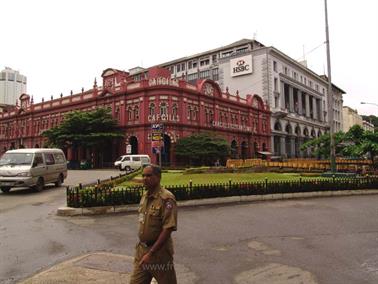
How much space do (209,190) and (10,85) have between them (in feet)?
348

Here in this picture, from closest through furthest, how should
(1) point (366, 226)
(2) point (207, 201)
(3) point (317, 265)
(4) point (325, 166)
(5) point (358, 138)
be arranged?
(3) point (317, 265) → (1) point (366, 226) → (2) point (207, 201) → (5) point (358, 138) → (4) point (325, 166)

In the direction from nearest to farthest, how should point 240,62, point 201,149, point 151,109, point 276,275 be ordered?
point 276,275
point 201,149
point 151,109
point 240,62

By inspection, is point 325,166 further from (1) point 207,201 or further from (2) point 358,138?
(1) point 207,201

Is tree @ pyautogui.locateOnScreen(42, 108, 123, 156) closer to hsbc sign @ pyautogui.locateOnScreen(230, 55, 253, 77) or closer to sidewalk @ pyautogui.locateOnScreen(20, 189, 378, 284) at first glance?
hsbc sign @ pyautogui.locateOnScreen(230, 55, 253, 77)

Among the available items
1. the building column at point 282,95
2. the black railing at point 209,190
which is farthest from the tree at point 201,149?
the building column at point 282,95

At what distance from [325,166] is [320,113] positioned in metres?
55.3

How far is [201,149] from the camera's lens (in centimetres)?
3975

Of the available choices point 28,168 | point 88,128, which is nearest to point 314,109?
point 88,128

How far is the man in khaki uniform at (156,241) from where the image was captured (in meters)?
3.53

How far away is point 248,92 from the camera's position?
60.6 meters

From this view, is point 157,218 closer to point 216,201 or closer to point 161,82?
point 216,201

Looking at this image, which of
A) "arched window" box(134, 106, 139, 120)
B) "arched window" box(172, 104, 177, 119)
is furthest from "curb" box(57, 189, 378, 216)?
"arched window" box(134, 106, 139, 120)

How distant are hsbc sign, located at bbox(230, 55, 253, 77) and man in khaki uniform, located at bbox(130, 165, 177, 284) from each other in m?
59.0

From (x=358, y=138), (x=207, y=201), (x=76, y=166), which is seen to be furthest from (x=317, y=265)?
(x=76, y=166)
